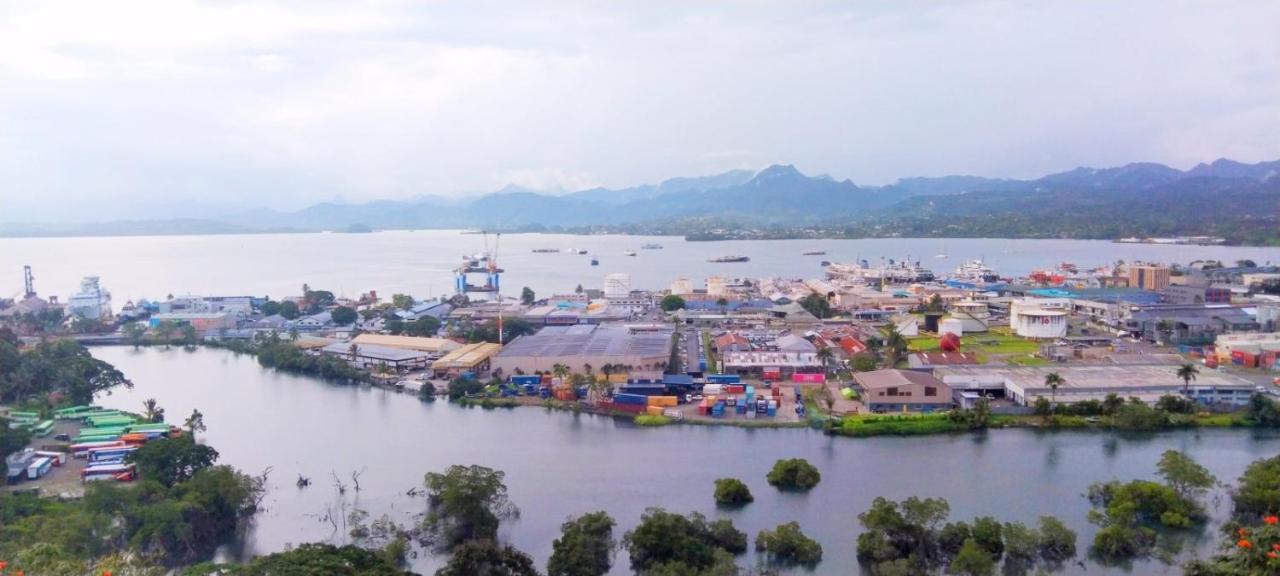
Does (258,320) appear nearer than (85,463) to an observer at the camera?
No

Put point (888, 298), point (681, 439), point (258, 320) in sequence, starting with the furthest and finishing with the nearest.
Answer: point (888, 298) → point (258, 320) → point (681, 439)

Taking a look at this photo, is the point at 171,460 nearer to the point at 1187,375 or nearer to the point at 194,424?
the point at 194,424

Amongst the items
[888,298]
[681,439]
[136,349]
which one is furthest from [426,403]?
[888,298]

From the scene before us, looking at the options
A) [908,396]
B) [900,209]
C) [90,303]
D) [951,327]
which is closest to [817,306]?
[951,327]

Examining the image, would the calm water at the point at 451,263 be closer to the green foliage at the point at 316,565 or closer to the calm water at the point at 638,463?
the calm water at the point at 638,463

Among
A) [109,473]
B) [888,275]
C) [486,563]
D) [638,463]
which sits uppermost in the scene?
[888,275]

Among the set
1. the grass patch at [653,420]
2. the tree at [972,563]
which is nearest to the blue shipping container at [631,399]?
the grass patch at [653,420]

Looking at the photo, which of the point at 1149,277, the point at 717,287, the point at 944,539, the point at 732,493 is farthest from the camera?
the point at 717,287

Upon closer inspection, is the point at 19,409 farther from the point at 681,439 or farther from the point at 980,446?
the point at 980,446
